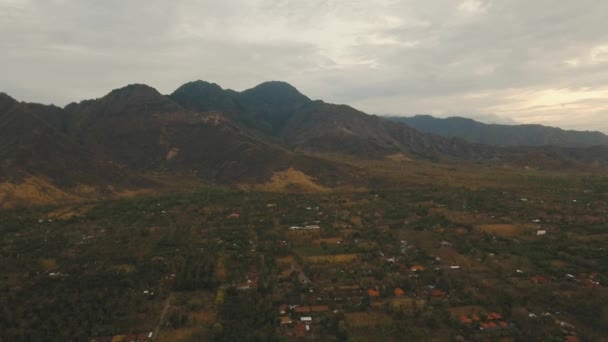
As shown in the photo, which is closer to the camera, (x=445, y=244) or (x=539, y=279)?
(x=539, y=279)

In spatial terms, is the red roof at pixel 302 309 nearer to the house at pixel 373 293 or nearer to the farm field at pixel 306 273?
the farm field at pixel 306 273

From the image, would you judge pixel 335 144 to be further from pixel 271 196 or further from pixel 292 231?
pixel 292 231

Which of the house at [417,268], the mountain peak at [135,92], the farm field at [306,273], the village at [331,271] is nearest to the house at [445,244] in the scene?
the village at [331,271]

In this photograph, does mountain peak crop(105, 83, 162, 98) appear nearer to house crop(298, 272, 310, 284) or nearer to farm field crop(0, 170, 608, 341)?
farm field crop(0, 170, 608, 341)

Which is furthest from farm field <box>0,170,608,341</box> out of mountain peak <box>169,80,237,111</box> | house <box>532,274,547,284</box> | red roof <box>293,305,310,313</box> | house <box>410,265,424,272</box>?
mountain peak <box>169,80,237,111</box>

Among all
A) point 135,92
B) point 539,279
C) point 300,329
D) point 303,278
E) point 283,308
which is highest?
point 135,92

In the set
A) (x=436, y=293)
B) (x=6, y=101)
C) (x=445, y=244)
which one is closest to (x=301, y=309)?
(x=436, y=293)

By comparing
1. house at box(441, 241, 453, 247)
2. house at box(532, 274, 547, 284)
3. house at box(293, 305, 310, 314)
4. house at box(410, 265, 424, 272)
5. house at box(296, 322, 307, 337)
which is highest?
house at box(441, 241, 453, 247)

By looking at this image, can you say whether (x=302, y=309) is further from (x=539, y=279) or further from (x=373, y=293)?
(x=539, y=279)

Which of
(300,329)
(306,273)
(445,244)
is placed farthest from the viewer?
(445,244)

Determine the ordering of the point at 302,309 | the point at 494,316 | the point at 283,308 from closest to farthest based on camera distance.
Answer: the point at 494,316 < the point at 302,309 < the point at 283,308
